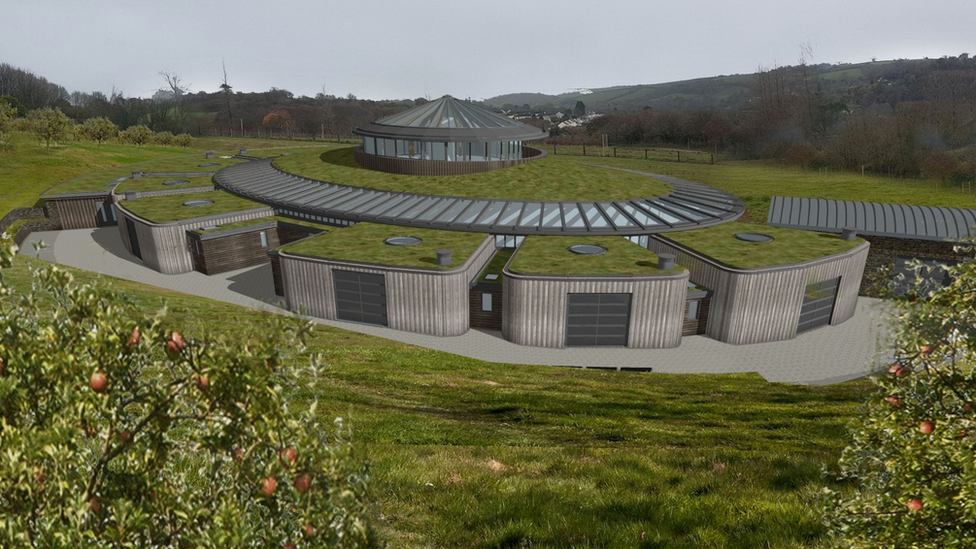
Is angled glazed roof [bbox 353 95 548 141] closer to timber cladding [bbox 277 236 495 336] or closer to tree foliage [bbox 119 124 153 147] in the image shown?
timber cladding [bbox 277 236 495 336]

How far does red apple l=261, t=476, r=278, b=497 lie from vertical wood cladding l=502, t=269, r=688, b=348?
22.1 meters

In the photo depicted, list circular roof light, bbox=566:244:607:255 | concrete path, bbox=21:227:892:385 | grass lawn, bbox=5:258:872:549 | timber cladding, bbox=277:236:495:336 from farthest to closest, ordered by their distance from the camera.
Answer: circular roof light, bbox=566:244:607:255, timber cladding, bbox=277:236:495:336, concrete path, bbox=21:227:892:385, grass lawn, bbox=5:258:872:549

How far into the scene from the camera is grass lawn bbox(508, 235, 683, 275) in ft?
87.8

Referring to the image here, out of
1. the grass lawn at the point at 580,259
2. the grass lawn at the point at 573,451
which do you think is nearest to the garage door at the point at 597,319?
the grass lawn at the point at 580,259

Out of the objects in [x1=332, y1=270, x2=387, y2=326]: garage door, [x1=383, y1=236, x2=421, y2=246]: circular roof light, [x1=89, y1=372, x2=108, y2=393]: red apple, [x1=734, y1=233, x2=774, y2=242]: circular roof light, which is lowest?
[x1=332, y1=270, x2=387, y2=326]: garage door

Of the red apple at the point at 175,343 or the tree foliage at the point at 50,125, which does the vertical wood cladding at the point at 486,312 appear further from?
the tree foliage at the point at 50,125

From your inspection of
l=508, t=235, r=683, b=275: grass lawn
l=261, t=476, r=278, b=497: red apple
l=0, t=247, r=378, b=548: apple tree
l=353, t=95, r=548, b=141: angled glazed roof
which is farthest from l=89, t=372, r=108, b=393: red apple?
l=353, t=95, r=548, b=141: angled glazed roof

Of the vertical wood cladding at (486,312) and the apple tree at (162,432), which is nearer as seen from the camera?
the apple tree at (162,432)

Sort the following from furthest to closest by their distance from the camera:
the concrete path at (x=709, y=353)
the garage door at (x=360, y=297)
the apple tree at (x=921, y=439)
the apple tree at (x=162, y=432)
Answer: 1. the garage door at (x=360, y=297)
2. the concrete path at (x=709, y=353)
3. the apple tree at (x=921, y=439)
4. the apple tree at (x=162, y=432)

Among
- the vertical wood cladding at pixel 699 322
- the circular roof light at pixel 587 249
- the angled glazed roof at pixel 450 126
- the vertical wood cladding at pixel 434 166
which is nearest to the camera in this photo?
the vertical wood cladding at pixel 699 322

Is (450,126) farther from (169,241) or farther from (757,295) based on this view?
(757,295)

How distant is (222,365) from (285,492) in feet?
4.33

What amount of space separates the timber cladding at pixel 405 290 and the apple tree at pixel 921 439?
21776 millimetres

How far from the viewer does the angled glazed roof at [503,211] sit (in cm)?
3378
